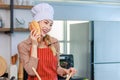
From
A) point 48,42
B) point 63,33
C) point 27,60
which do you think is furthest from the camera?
point 63,33

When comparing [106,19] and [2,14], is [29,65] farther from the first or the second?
[106,19]

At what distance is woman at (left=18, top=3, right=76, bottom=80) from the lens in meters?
1.08

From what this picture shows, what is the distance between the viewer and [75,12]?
11.6 feet

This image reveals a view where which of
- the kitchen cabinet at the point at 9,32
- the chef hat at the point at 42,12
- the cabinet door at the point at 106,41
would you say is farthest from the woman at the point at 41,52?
the cabinet door at the point at 106,41

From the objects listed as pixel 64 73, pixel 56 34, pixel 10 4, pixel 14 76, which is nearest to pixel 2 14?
pixel 10 4

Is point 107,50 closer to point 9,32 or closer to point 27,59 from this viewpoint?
point 9,32

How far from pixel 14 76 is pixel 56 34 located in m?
1.30

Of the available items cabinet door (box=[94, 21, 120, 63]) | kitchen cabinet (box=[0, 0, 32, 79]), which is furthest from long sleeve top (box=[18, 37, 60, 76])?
cabinet door (box=[94, 21, 120, 63])

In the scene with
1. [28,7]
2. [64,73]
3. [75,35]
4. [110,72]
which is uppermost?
[28,7]

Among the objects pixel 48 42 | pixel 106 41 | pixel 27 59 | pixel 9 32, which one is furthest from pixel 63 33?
pixel 27 59

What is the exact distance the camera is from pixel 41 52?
115 centimetres

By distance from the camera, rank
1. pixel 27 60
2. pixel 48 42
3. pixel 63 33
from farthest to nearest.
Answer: pixel 63 33, pixel 48 42, pixel 27 60

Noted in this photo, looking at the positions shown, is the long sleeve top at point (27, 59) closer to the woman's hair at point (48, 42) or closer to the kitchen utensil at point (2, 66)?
the woman's hair at point (48, 42)

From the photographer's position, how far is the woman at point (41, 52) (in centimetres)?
108
